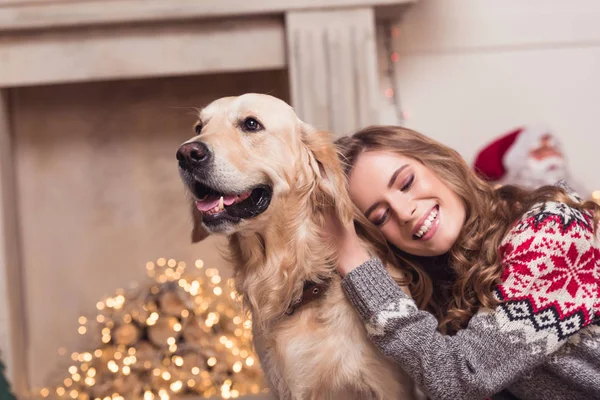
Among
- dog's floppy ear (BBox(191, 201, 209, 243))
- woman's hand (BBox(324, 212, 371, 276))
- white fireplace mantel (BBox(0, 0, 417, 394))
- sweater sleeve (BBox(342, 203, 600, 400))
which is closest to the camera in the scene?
sweater sleeve (BBox(342, 203, 600, 400))

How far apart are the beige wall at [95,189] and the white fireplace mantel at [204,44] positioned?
396 millimetres

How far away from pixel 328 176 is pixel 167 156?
4.72ft

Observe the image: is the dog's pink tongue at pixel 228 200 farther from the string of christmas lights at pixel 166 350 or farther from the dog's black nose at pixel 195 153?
the string of christmas lights at pixel 166 350

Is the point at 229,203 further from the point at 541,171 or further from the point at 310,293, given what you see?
the point at 541,171

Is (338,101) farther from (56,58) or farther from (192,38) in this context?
(56,58)

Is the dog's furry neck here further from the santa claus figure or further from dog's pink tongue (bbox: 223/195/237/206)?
the santa claus figure

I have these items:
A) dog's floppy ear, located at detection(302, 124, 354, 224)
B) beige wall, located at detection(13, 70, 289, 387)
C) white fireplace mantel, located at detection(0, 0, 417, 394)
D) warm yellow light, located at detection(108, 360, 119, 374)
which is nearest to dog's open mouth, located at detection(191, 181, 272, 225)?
dog's floppy ear, located at detection(302, 124, 354, 224)

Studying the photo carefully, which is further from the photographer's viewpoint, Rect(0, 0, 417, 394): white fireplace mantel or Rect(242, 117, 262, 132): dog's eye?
Rect(0, 0, 417, 394): white fireplace mantel

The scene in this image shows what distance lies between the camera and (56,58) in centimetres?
208

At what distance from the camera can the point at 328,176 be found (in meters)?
1.22

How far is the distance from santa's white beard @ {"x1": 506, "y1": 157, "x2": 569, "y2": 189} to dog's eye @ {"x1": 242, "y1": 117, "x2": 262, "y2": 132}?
4.21ft

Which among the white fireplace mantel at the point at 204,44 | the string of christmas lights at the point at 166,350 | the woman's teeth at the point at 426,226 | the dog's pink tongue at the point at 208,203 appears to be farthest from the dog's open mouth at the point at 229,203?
the string of christmas lights at the point at 166,350

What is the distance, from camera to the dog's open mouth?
114cm

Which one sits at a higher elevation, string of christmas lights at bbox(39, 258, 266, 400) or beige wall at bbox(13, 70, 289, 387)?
beige wall at bbox(13, 70, 289, 387)
